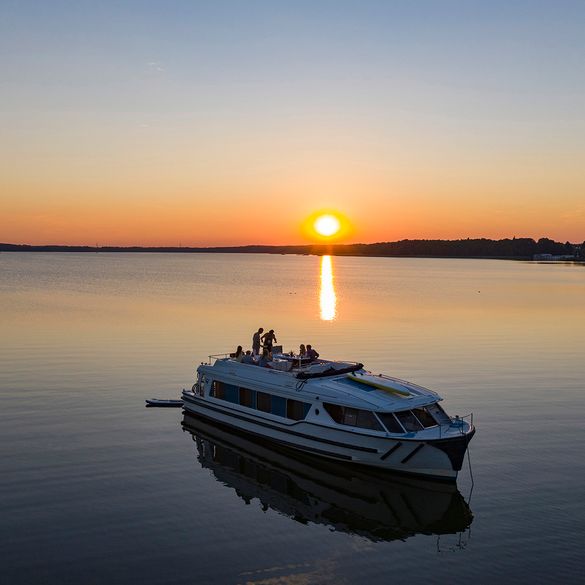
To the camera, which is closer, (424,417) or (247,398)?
(424,417)

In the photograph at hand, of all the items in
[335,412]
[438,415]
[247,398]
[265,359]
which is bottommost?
[247,398]

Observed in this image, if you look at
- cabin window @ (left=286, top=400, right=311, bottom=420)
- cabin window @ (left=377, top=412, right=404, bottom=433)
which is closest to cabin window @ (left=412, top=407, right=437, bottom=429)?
cabin window @ (left=377, top=412, right=404, bottom=433)

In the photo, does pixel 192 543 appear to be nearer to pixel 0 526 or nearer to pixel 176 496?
pixel 176 496

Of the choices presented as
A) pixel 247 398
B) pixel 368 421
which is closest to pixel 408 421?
pixel 368 421

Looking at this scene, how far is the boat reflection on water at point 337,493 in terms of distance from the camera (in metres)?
22.9

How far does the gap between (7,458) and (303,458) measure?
13173 mm

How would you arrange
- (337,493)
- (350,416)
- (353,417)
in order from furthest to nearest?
(350,416), (353,417), (337,493)

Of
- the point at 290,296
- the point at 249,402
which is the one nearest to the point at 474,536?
the point at 249,402

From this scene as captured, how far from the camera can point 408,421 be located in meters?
26.8

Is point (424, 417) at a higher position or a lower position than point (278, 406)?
higher

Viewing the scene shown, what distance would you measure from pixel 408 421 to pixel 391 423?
32.4 inches

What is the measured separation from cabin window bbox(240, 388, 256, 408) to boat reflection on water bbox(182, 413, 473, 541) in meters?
2.23

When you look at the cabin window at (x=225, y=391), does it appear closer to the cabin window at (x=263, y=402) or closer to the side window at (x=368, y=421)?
the cabin window at (x=263, y=402)

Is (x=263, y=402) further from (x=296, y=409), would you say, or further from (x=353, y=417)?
(x=353, y=417)
